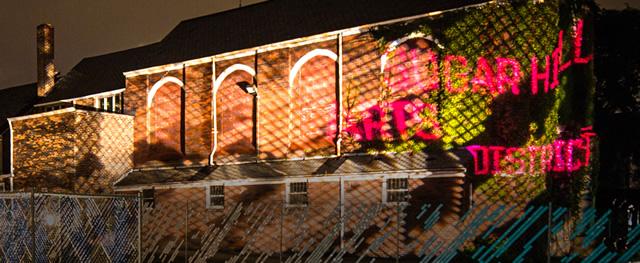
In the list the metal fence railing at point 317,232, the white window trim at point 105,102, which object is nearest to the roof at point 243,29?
the white window trim at point 105,102

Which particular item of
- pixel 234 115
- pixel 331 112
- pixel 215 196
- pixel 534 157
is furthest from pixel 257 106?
pixel 534 157

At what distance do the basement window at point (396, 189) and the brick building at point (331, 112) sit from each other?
0.05 meters

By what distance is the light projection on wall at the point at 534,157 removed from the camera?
59.6 ft

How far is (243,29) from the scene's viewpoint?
90.7ft

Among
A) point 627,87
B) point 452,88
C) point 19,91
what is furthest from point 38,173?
point 627,87

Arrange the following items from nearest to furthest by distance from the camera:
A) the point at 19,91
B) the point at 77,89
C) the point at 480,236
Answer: the point at 480,236 < the point at 77,89 < the point at 19,91

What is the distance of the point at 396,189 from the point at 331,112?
14.6 feet

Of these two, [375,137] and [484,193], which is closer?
[484,193]

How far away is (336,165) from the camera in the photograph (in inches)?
838

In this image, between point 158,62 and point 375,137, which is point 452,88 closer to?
point 375,137

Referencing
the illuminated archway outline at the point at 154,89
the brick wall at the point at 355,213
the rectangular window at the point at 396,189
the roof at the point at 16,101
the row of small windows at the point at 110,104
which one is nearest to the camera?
the brick wall at the point at 355,213

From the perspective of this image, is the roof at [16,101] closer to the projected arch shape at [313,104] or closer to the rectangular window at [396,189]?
the projected arch shape at [313,104]

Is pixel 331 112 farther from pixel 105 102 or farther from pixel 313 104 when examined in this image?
pixel 105 102

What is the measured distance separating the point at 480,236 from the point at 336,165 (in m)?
5.86
